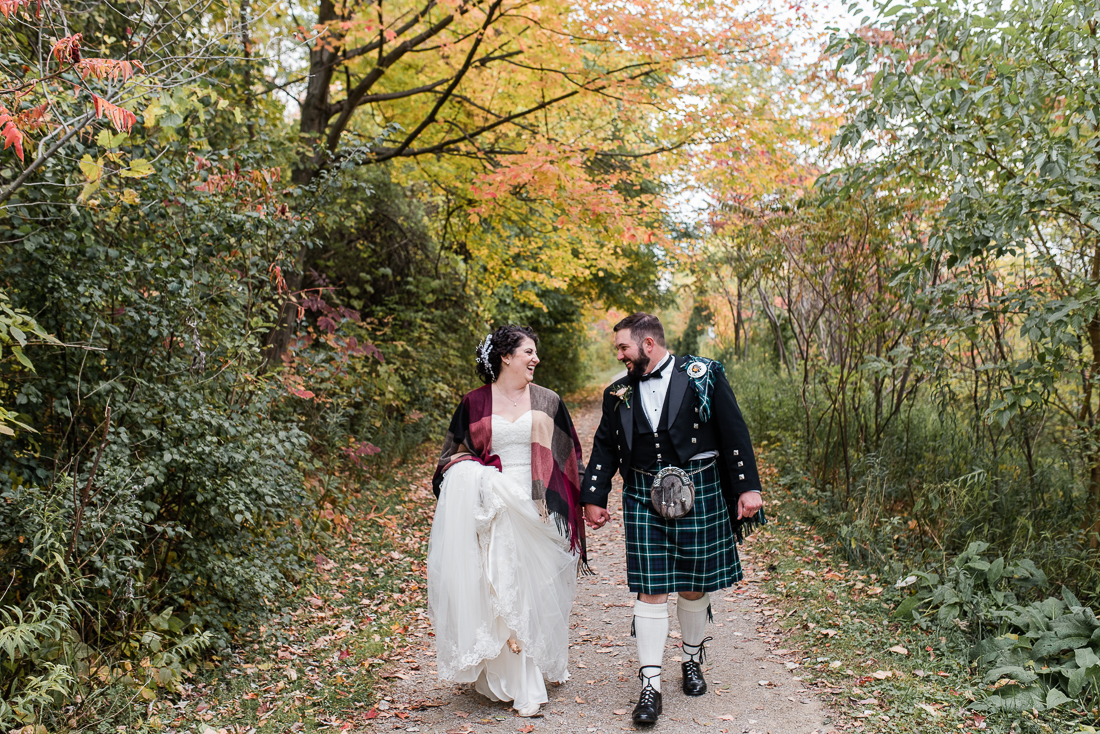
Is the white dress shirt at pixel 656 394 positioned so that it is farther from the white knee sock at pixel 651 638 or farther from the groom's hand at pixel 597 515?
the white knee sock at pixel 651 638

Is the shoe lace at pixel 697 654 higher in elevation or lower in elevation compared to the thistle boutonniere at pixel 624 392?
lower

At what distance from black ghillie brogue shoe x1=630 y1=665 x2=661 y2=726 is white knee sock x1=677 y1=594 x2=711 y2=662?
335mm

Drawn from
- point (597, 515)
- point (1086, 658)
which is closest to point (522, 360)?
point (597, 515)

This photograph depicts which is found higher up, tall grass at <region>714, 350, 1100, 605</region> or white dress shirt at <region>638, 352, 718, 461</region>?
white dress shirt at <region>638, 352, 718, 461</region>

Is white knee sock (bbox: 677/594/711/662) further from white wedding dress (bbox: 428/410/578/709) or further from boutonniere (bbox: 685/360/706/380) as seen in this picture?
boutonniere (bbox: 685/360/706/380)

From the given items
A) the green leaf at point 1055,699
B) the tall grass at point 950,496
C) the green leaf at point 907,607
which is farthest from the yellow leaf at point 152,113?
the tall grass at point 950,496

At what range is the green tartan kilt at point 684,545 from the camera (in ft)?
13.7

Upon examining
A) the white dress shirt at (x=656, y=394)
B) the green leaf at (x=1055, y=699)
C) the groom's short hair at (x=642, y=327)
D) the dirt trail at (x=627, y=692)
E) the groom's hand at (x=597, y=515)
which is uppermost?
the groom's short hair at (x=642, y=327)

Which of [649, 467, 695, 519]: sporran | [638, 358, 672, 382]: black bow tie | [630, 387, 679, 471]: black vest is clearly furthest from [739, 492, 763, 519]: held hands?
[638, 358, 672, 382]: black bow tie

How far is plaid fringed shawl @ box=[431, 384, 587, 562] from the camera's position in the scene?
440cm

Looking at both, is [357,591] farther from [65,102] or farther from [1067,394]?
[1067,394]

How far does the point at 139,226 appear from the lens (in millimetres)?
4469

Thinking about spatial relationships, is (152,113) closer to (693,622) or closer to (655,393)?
(655,393)

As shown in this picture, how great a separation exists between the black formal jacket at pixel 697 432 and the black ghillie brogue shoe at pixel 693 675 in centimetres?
71
